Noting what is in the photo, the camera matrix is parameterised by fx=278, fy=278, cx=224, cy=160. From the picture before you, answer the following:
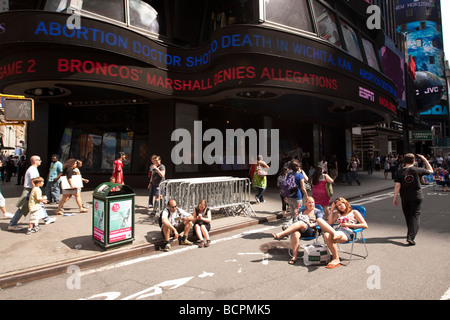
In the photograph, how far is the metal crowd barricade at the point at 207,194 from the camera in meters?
7.20

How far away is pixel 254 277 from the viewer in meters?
4.12

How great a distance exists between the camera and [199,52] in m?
12.9

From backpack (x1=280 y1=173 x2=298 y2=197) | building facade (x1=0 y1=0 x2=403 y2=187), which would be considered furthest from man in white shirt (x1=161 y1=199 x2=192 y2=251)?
building facade (x1=0 y1=0 x2=403 y2=187)

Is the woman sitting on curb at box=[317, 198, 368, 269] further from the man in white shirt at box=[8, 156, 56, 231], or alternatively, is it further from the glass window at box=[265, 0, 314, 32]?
the glass window at box=[265, 0, 314, 32]

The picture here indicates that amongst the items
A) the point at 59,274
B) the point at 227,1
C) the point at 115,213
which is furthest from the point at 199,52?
the point at 59,274

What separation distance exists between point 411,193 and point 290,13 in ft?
33.5

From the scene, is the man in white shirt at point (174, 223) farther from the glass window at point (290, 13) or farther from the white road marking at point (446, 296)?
the glass window at point (290, 13)

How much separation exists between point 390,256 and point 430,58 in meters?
65.0

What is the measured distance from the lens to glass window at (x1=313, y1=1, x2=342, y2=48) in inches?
542

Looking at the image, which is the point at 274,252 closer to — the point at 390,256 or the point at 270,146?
the point at 390,256

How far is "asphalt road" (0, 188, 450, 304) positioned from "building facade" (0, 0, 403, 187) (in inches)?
300

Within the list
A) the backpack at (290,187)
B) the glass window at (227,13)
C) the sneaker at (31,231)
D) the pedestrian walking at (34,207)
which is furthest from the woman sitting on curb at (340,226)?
the glass window at (227,13)

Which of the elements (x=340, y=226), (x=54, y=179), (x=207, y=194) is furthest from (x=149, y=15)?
(x=340, y=226)

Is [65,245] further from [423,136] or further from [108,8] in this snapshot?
[423,136]
